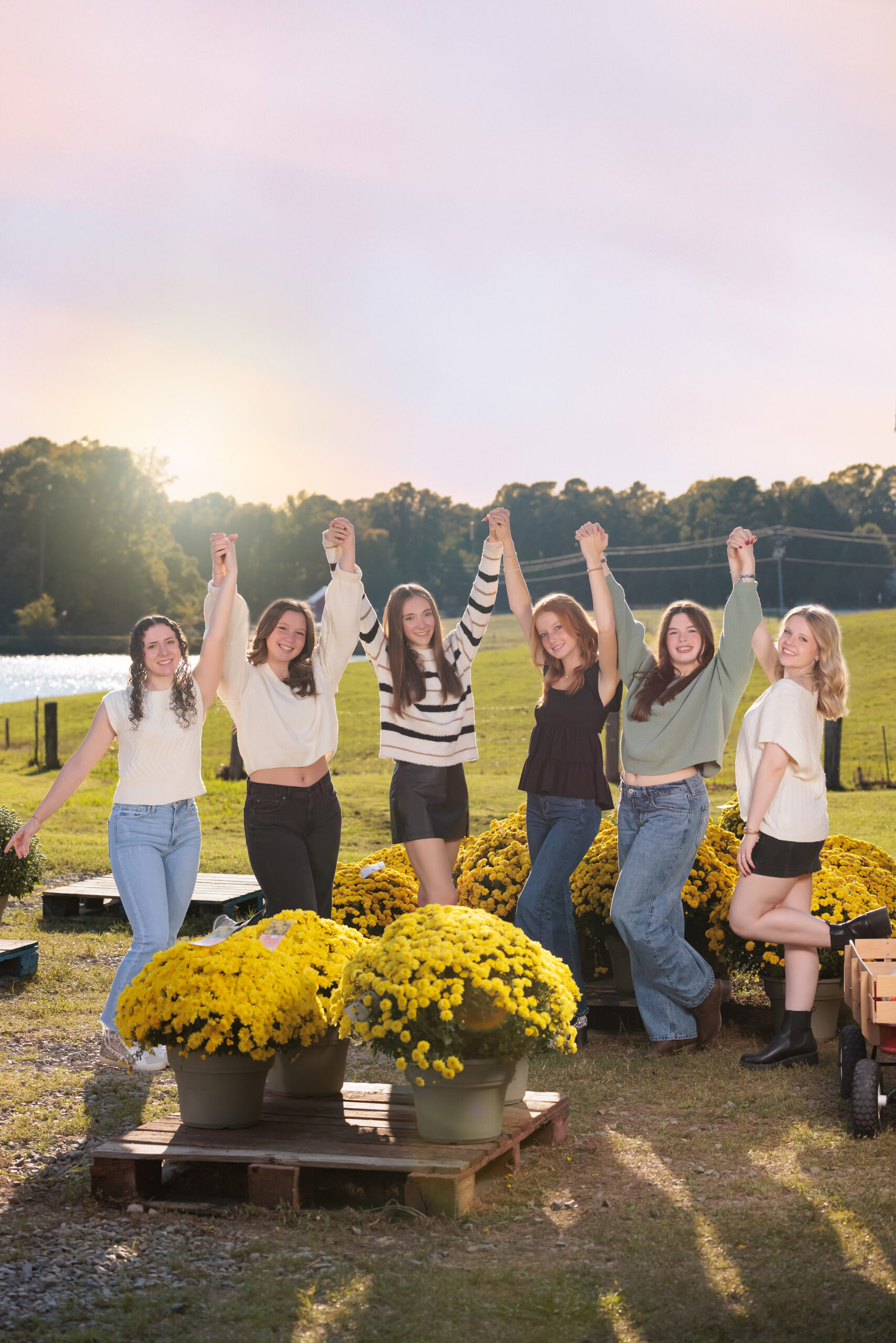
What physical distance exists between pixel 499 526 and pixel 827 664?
5.84 feet

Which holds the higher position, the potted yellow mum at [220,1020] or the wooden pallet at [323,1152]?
the potted yellow mum at [220,1020]

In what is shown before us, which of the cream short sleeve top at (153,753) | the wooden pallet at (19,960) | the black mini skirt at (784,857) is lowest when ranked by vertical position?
the wooden pallet at (19,960)

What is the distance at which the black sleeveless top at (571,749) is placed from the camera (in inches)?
231

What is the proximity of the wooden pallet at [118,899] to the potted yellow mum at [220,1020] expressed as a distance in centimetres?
506

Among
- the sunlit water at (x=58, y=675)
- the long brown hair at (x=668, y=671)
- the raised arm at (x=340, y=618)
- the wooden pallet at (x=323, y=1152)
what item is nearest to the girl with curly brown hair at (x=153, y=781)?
the raised arm at (x=340, y=618)

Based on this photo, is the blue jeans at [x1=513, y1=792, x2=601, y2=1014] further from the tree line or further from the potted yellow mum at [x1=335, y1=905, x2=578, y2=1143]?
the tree line

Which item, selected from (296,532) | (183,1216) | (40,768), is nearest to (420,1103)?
(183,1216)

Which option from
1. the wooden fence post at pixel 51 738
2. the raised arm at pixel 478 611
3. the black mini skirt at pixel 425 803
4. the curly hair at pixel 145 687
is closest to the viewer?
the curly hair at pixel 145 687

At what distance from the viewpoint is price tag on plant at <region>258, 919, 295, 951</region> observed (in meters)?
4.80

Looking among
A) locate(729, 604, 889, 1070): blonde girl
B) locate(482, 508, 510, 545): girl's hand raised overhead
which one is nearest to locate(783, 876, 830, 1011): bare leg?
locate(729, 604, 889, 1070): blonde girl

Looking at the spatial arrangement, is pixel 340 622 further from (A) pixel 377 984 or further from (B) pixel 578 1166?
(B) pixel 578 1166

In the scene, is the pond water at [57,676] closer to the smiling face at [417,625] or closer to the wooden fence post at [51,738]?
the wooden fence post at [51,738]

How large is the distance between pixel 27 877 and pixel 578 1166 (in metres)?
5.81

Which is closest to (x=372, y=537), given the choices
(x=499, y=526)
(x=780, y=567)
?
(x=780, y=567)
